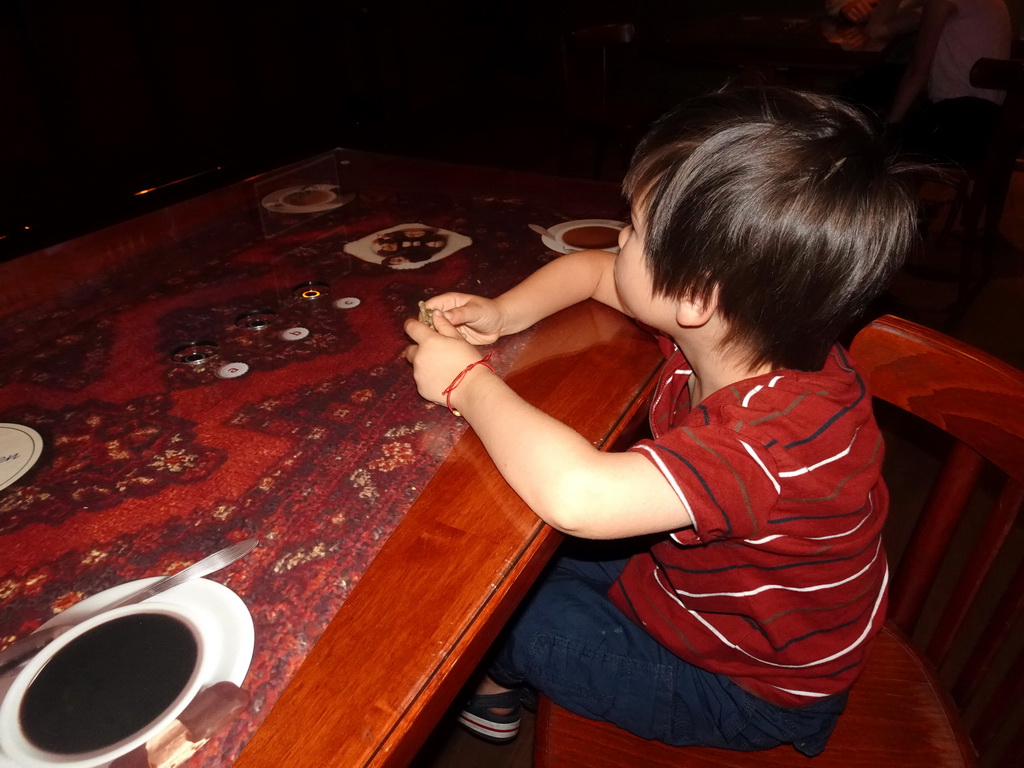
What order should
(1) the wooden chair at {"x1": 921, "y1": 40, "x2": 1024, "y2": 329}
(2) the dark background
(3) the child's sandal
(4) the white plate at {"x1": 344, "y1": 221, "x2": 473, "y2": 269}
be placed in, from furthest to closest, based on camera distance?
(2) the dark background < (1) the wooden chair at {"x1": 921, "y1": 40, "x2": 1024, "y2": 329} < (3) the child's sandal < (4) the white plate at {"x1": 344, "y1": 221, "x2": 473, "y2": 269}

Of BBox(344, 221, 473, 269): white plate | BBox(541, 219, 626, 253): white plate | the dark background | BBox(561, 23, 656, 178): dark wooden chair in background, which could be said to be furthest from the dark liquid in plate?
BBox(561, 23, 656, 178): dark wooden chair in background

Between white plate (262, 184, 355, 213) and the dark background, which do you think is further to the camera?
the dark background

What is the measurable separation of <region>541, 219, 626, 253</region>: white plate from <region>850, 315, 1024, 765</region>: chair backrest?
456 mm

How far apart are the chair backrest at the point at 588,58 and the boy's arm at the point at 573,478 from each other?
3022mm

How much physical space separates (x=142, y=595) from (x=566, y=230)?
907 millimetres

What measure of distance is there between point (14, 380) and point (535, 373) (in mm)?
692

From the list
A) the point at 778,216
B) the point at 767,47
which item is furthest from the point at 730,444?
the point at 767,47

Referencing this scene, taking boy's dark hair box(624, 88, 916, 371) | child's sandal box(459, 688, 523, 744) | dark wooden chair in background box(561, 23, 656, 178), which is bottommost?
child's sandal box(459, 688, 523, 744)

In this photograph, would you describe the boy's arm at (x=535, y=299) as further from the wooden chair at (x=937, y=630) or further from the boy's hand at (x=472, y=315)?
the wooden chair at (x=937, y=630)

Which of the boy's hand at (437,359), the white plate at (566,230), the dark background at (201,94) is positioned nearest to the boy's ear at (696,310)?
the boy's hand at (437,359)

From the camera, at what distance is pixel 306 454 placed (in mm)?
720

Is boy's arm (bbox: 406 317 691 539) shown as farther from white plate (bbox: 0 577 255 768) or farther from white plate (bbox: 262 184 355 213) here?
white plate (bbox: 262 184 355 213)

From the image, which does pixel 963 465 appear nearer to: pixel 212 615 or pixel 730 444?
pixel 730 444

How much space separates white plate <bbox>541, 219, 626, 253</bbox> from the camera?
1.15 meters
